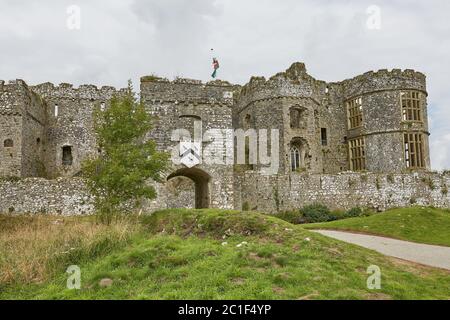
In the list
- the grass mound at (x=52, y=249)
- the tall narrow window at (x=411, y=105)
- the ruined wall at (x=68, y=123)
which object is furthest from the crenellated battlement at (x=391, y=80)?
the grass mound at (x=52, y=249)

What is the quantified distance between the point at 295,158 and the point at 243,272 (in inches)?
1229

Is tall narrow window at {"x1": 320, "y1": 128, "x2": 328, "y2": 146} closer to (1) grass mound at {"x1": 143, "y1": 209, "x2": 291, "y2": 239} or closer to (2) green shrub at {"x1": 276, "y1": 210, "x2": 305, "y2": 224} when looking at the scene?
(2) green shrub at {"x1": 276, "y1": 210, "x2": 305, "y2": 224}

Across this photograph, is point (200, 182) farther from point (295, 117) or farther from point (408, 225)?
point (295, 117)

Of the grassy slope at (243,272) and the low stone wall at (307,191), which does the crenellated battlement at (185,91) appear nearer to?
the low stone wall at (307,191)

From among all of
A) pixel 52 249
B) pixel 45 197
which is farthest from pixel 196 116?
pixel 52 249

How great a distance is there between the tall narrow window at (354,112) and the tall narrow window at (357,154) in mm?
1639

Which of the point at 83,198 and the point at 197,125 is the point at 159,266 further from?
the point at 83,198

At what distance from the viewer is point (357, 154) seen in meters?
46.8

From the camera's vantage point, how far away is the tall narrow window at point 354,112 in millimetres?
46312

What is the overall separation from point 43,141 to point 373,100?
31.5m
